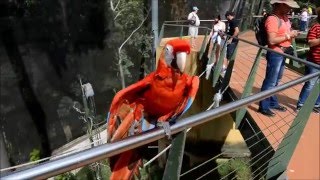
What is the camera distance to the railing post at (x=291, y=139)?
2.27 m

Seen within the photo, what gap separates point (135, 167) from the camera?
5.42 feet

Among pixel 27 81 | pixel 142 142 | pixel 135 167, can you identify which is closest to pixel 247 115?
pixel 135 167

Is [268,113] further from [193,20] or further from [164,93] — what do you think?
[193,20]

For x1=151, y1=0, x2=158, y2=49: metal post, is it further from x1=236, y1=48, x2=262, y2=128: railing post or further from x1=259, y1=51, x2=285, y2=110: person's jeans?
x1=236, y1=48, x2=262, y2=128: railing post

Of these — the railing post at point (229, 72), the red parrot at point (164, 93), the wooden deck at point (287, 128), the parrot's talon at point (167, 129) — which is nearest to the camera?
the parrot's talon at point (167, 129)

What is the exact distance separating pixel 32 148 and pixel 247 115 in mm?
7937

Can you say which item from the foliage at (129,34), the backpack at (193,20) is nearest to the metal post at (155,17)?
the backpack at (193,20)

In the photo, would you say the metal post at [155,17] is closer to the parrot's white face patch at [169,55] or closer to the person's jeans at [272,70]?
the person's jeans at [272,70]

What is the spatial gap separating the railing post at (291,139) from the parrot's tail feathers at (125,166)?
47.3 inches

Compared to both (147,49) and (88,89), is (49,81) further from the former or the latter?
(147,49)

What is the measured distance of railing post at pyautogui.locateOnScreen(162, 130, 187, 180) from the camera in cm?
134

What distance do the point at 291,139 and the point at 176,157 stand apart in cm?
127

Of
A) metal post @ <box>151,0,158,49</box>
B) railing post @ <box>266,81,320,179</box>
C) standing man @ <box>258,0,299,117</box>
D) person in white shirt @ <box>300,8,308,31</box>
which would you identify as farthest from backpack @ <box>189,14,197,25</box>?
railing post @ <box>266,81,320,179</box>

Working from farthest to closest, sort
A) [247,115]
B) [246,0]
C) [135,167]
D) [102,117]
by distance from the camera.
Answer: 1. [246,0]
2. [102,117]
3. [247,115]
4. [135,167]
